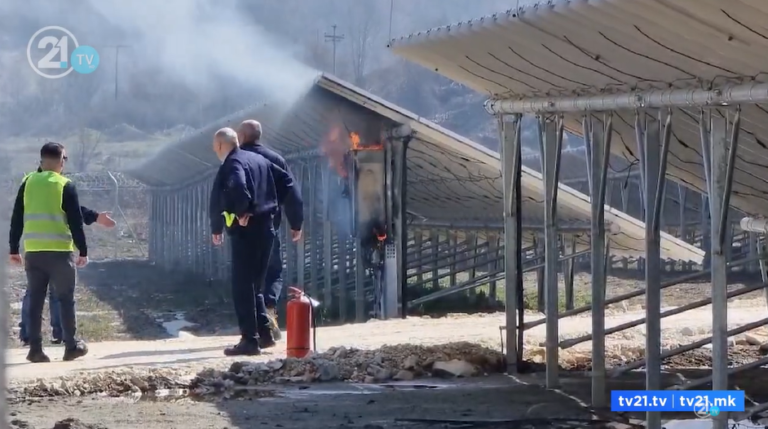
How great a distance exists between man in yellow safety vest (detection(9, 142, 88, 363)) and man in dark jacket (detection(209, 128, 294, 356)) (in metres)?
1.00

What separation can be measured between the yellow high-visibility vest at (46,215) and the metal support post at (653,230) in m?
4.42

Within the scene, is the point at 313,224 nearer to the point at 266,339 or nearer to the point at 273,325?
the point at 273,325

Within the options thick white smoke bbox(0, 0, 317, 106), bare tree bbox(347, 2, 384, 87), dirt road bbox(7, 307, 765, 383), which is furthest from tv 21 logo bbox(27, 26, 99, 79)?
dirt road bbox(7, 307, 765, 383)

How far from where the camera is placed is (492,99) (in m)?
9.12

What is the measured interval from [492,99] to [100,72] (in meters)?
45.6

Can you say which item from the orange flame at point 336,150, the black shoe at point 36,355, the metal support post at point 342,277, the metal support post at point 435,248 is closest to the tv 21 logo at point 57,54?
the metal support post at point 435,248

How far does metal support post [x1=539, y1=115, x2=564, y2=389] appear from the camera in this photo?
27.2ft

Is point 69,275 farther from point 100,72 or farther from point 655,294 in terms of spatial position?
point 100,72

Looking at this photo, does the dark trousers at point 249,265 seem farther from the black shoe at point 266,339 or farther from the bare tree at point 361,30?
the bare tree at point 361,30

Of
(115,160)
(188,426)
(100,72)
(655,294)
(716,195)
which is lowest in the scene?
(188,426)

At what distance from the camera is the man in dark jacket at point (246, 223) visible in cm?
952

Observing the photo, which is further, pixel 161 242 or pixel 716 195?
pixel 161 242

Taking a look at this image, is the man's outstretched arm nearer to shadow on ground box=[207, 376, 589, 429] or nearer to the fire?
shadow on ground box=[207, 376, 589, 429]

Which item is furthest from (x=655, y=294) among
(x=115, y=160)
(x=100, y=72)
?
(x=100, y=72)
